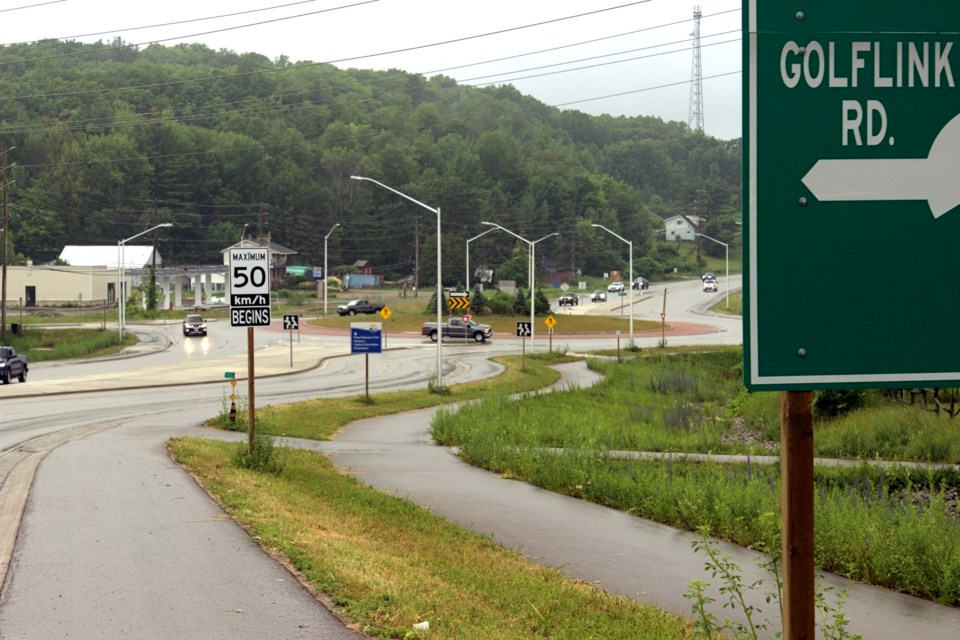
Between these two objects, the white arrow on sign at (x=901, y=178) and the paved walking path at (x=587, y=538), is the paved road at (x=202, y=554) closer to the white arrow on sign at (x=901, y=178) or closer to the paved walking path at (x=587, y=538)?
the paved walking path at (x=587, y=538)

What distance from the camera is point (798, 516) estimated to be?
3.77m

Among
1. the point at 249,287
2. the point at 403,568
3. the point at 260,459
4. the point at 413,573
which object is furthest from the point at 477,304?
the point at 413,573

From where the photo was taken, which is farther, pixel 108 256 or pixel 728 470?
pixel 108 256

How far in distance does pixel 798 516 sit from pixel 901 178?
1264 millimetres

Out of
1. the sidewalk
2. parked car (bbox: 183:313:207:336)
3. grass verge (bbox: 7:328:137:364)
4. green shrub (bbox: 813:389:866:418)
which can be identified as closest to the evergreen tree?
parked car (bbox: 183:313:207:336)

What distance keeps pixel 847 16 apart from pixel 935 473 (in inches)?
740

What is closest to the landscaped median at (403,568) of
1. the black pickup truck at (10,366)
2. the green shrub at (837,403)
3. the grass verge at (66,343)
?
the green shrub at (837,403)

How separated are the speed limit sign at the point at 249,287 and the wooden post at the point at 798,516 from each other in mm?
15343

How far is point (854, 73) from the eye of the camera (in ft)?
12.3

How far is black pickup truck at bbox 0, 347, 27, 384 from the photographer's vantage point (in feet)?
146

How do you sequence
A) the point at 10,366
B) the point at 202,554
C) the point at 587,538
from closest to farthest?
the point at 202,554
the point at 587,538
the point at 10,366

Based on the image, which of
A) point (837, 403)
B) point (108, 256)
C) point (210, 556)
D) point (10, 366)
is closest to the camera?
point (210, 556)

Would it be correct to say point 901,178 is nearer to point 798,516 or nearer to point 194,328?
point 798,516

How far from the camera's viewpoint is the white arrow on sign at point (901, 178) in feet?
12.3
